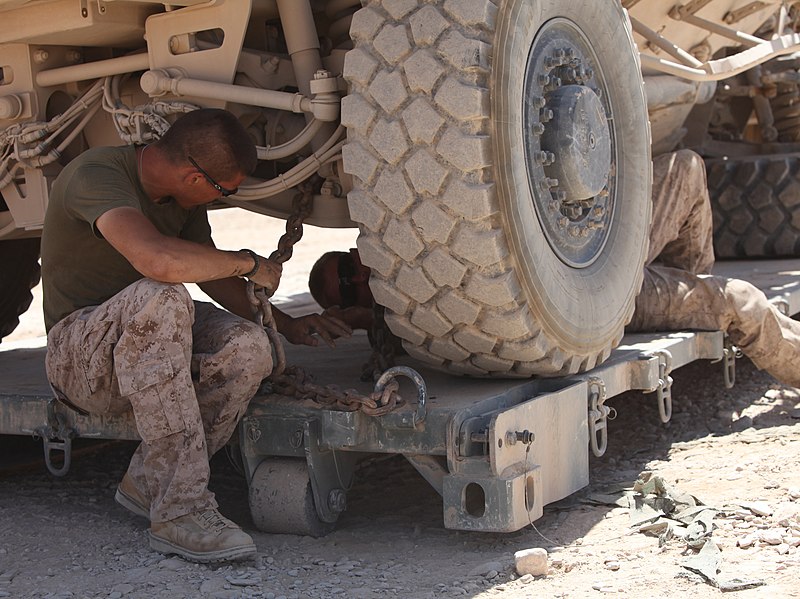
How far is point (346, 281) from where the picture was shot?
14.2 feet

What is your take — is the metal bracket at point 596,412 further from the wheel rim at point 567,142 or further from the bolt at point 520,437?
the bolt at point 520,437

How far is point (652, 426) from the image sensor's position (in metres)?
4.66

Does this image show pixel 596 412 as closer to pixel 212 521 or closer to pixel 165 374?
pixel 212 521

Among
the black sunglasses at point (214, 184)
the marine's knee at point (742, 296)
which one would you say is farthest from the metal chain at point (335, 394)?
the marine's knee at point (742, 296)

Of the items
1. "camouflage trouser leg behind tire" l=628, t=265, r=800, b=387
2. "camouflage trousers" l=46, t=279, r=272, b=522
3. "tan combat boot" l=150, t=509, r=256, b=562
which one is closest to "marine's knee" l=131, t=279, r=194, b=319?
"camouflage trousers" l=46, t=279, r=272, b=522

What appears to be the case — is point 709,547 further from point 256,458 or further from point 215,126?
point 215,126

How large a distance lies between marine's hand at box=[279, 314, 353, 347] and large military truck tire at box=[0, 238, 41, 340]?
72.0 inches

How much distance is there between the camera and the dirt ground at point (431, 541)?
9.51ft

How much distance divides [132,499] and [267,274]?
730 millimetres

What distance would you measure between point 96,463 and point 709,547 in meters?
2.29

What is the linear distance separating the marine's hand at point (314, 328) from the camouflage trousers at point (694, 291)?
124 cm

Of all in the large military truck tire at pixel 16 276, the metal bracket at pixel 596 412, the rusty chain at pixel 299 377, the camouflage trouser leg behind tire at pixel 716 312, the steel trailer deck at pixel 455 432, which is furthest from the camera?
the large military truck tire at pixel 16 276

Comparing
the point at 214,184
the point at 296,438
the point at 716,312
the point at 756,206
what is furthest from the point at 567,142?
the point at 756,206

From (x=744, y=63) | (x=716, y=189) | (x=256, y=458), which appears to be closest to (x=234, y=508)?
(x=256, y=458)
